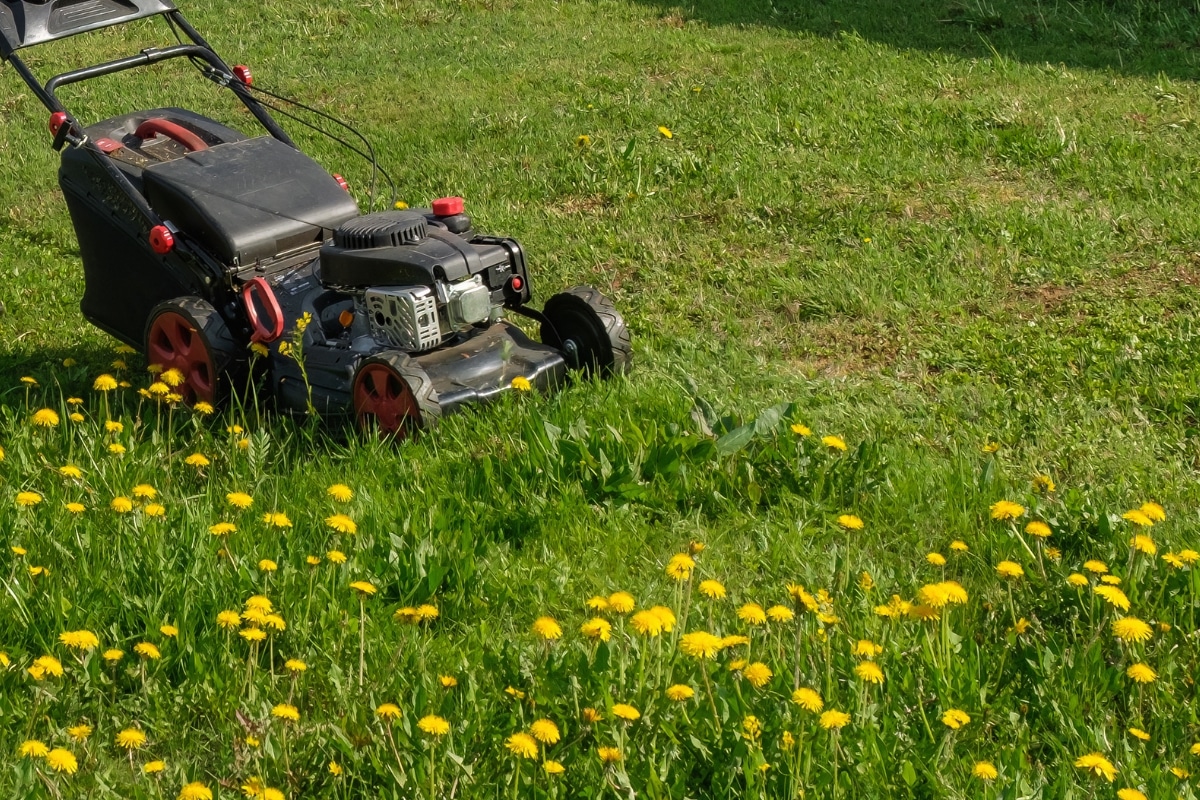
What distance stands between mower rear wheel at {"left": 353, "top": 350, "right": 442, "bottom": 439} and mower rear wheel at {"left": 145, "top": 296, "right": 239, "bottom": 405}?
21.8 inches

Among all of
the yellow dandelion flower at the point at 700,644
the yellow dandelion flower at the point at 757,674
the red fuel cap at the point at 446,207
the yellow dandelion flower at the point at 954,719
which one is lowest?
the yellow dandelion flower at the point at 954,719

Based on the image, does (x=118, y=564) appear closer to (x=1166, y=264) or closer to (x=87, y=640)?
(x=87, y=640)

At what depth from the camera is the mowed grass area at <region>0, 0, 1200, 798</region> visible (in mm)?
2650

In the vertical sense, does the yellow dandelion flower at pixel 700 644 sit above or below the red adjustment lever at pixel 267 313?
above

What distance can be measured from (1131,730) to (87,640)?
6.36 feet

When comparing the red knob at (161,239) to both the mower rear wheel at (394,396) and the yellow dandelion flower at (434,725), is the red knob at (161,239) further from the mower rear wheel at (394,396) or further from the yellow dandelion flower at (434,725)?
the yellow dandelion flower at (434,725)

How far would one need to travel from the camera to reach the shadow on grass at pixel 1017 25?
28.0 ft

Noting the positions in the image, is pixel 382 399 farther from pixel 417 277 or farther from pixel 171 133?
pixel 171 133

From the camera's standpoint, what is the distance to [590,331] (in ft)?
15.4

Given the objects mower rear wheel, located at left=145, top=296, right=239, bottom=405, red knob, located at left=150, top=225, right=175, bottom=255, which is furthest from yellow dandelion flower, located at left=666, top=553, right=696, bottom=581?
red knob, located at left=150, top=225, right=175, bottom=255

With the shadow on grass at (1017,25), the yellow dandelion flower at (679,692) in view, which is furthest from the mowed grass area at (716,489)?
the shadow on grass at (1017,25)

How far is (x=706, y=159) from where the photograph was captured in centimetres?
708

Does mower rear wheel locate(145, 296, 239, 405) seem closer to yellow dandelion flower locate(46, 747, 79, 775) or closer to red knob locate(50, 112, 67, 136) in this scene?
red knob locate(50, 112, 67, 136)

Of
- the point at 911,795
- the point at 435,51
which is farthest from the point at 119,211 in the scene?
the point at 435,51
